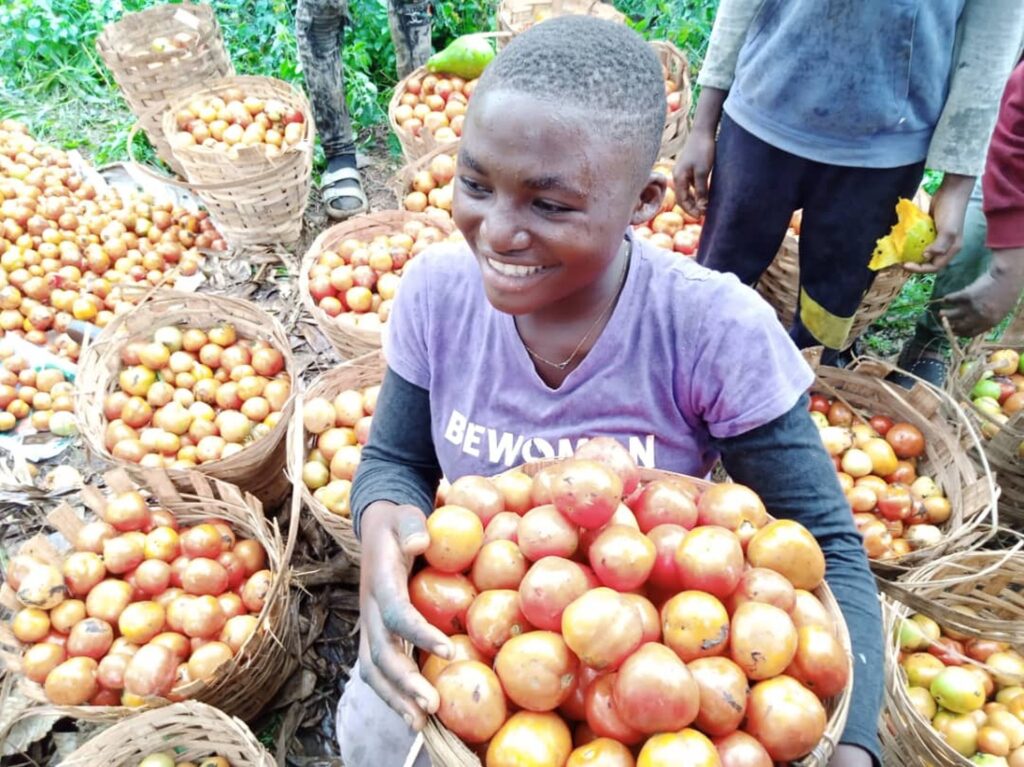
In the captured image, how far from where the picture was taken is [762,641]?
3.00 ft

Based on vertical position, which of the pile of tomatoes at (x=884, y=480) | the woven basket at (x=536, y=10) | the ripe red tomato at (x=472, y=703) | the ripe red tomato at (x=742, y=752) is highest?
the ripe red tomato at (x=742, y=752)

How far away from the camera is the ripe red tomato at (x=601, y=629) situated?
0.88m

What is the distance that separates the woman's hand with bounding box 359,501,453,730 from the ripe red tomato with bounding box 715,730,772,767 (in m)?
0.37

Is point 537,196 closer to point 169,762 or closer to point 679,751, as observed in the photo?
point 679,751

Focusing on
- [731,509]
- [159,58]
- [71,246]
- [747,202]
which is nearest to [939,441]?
[747,202]

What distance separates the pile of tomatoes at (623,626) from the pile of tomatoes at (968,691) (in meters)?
1.04

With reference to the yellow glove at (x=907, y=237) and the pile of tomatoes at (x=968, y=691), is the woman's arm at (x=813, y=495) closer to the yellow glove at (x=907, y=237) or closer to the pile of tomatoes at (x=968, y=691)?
the pile of tomatoes at (x=968, y=691)

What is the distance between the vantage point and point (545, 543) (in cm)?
101

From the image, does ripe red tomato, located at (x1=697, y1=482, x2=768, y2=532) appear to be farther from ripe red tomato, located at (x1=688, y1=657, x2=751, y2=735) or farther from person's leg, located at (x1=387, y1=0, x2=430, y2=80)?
person's leg, located at (x1=387, y1=0, x2=430, y2=80)

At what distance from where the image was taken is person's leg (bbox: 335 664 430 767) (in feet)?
4.75

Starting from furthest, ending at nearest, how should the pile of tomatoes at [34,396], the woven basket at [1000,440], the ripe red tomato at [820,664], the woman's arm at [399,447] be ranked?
the pile of tomatoes at [34,396] → the woven basket at [1000,440] → the woman's arm at [399,447] → the ripe red tomato at [820,664]

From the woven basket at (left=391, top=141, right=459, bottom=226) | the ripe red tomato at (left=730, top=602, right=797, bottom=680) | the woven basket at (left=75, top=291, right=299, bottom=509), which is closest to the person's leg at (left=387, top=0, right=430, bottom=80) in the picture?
the woven basket at (left=391, top=141, right=459, bottom=226)

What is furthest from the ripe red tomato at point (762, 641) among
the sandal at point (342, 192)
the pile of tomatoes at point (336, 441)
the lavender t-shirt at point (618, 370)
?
the sandal at point (342, 192)

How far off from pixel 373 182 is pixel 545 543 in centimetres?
405
